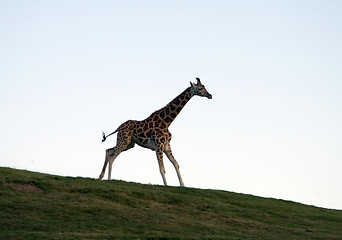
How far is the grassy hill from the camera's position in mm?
18562

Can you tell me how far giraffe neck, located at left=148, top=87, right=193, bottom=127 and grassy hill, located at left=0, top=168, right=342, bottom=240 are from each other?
329cm

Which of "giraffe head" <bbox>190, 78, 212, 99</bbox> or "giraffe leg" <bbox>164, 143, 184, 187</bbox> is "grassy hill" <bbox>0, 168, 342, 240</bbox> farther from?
"giraffe head" <bbox>190, 78, 212, 99</bbox>

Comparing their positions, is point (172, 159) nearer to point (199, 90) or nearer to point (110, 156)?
point (110, 156)

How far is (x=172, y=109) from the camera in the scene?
2669cm

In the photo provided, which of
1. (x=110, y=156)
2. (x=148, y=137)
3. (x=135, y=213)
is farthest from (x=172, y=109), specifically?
(x=135, y=213)

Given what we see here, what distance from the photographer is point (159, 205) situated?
21500 millimetres

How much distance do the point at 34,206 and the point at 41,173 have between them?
15.4ft

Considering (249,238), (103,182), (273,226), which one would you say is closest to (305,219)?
(273,226)

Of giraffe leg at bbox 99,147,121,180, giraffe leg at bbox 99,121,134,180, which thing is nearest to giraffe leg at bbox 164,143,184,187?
giraffe leg at bbox 99,121,134,180

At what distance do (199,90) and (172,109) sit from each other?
4.10 feet

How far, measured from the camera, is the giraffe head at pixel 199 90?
87.5ft

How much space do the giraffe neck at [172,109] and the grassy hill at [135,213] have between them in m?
3.29

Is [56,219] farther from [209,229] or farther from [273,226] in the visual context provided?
[273,226]

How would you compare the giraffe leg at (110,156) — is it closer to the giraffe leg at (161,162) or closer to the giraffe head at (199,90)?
the giraffe leg at (161,162)
